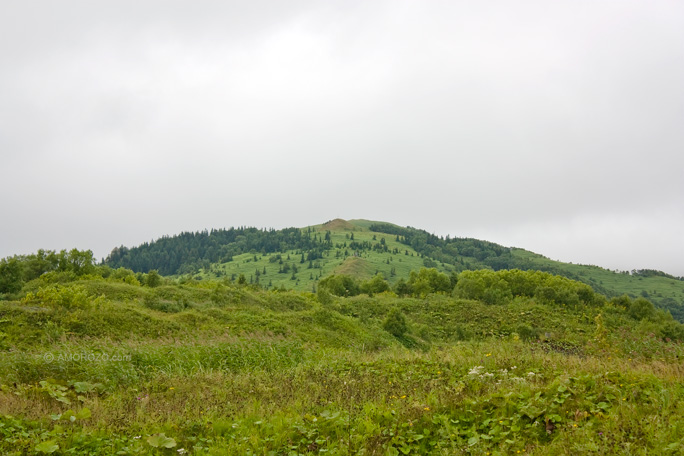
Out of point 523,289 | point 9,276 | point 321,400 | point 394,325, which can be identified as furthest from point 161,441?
point 523,289

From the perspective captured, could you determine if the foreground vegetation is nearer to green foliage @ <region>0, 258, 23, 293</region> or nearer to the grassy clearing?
the grassy clearing

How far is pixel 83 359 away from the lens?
9453mm

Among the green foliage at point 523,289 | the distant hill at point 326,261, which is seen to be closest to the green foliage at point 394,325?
the green foliage at point 523,289

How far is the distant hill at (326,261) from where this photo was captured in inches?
5123

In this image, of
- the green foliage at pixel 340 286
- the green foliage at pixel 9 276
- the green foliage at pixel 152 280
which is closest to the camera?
the green foliage at pixel 9 276

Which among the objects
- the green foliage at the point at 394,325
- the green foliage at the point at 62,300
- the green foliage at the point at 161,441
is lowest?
the green foliage at the point at 394,325

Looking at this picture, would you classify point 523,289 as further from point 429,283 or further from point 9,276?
point 9,276

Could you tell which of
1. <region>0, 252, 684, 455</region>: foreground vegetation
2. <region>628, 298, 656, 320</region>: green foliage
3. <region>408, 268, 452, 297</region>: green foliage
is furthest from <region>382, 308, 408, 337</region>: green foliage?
<region>628, 298, 656, 320</region>: green foliage

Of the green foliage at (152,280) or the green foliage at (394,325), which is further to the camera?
the green foliage at (152,280)

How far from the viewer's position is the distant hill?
130125 millimetres

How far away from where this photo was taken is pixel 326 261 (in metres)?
142

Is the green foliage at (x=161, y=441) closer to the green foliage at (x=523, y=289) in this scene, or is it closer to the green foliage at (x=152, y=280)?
the green foliage at (x=152, y=280)

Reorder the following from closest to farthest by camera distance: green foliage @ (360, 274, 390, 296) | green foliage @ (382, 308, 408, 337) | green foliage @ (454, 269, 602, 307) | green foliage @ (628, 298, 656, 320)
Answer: green foliage @ (382, 308, 408, 337), green foliage @ (628, 298, 656, 320), green foliage @ (454, 269, 602, 307), green foliage @ (360, 274, 390, 296)

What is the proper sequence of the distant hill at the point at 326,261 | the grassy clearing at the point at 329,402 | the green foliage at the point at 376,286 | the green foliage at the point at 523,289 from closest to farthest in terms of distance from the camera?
the grassy clearing at the point at 329,402
the green foliage at the point at 523,289
the green foliage at the point at 376,286
the distant hill at the point at 326,261
